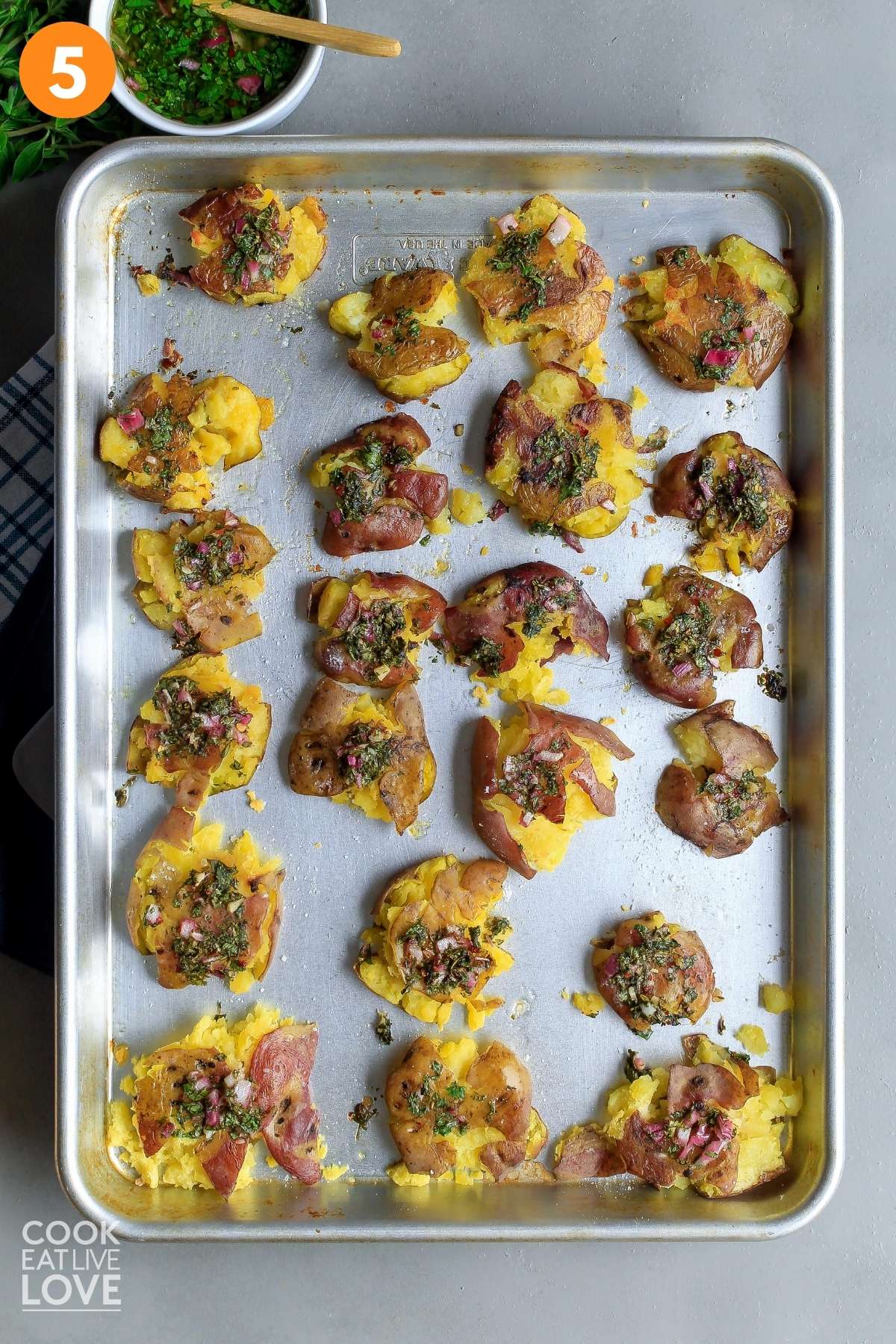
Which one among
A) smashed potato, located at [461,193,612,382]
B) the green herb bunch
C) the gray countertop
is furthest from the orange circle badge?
smashed potato, located at [461,193,612,382]

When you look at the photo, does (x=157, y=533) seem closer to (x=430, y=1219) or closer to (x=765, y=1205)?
(x=430, y=1219)

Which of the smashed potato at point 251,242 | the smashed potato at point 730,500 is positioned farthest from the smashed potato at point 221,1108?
the smashed potato at point 251,242

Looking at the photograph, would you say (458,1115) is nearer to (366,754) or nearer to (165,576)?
(366,754)

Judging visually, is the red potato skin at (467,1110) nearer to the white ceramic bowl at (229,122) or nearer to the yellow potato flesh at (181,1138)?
the yellow potato flesh at (181,1138)

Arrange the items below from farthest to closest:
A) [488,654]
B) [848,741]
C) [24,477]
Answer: [848,741], [24,477], [488,654]

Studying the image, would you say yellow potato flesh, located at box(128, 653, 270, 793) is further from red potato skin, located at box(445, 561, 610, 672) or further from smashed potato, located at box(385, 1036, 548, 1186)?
smashed potato, located at box(385, 1036, 548, 1186)

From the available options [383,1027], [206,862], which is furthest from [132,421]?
[383,1027]

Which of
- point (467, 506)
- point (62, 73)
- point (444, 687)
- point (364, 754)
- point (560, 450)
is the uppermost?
point (62, 73)
